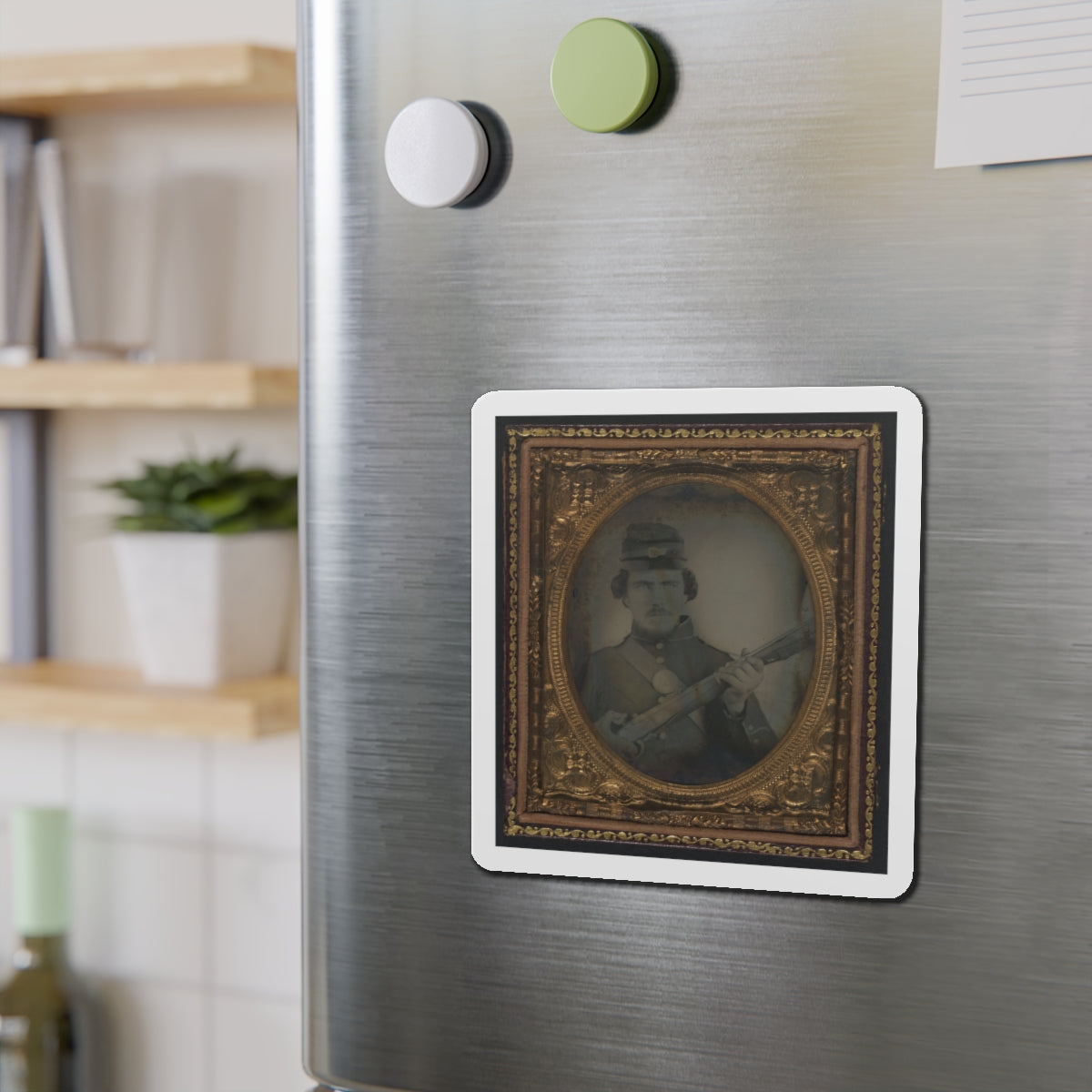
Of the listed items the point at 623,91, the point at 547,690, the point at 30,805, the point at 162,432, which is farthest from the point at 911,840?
the point at 30,805

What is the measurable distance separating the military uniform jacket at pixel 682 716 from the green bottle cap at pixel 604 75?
0.20m

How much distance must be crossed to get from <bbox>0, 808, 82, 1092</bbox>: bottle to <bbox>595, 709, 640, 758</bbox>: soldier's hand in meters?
0.84

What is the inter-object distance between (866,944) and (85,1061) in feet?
3.28

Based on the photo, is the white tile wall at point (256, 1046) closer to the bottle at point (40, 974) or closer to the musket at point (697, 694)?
the bottle at point (40, 974)

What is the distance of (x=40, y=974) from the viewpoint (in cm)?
121

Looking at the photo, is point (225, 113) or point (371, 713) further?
point (225, 113)

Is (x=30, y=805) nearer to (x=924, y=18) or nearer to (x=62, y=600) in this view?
(x=62, y=600)

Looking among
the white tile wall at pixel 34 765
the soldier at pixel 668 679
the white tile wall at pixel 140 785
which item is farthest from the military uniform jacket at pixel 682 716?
the white tile wall at pixel 34 765

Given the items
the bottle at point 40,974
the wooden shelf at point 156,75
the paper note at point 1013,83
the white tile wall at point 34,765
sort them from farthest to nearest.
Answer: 1. the white tile wall at point 34,765
2. the bottle at point 40,974
3. the wooden shelf at point 156,75
4. the paper note at point 1013,83

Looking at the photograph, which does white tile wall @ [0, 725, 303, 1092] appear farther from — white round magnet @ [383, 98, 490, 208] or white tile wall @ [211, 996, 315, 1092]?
white round magnet @ [383, 98, 490, 208]

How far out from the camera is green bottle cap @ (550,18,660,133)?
0.49 metres

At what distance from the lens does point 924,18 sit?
470 millimetres

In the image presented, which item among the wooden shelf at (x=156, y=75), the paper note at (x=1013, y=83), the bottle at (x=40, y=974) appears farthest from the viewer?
the bottle at (x=40, y=974)

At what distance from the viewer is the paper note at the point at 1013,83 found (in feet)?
1.49
